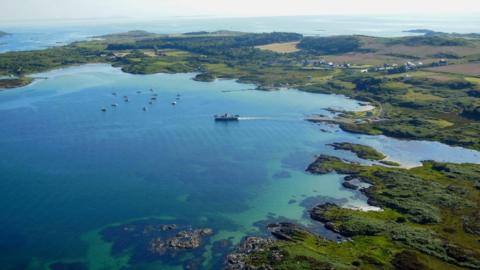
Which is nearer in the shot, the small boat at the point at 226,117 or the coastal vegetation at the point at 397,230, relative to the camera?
the coastal vegetation at the point at 397,230

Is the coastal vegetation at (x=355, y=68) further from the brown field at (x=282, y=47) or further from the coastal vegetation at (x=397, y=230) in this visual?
the coastal vegetation at (x=397, y=230)

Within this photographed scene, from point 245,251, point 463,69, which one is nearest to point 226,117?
point 245,251

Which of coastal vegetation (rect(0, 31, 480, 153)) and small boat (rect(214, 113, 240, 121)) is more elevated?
coastal vegetation (rect(0, 31, 480, 153))

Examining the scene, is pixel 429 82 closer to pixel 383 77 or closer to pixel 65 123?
pixel 383 77

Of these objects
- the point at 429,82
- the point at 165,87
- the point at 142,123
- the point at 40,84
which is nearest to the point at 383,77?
the point at 429,82

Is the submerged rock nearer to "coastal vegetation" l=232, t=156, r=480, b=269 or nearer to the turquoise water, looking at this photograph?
"coastal vegetation" l=232, t=156, r=480, b=269

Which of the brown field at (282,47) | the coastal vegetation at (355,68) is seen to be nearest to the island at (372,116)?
the coastal vegetation at (355,68)

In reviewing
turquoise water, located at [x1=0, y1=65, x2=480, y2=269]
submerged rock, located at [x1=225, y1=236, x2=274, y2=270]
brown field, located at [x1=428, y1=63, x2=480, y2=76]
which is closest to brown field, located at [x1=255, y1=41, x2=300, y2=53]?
brown field, located at [x1=428, y1=63, x2=480, y2=76]

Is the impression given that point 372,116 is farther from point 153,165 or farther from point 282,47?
point 282,47
